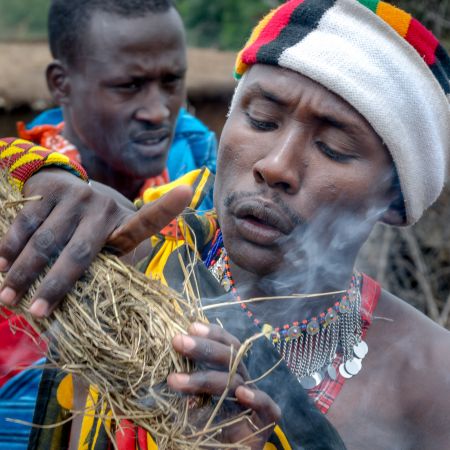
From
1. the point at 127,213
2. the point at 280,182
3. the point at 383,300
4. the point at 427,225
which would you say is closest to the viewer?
the point at 127,213

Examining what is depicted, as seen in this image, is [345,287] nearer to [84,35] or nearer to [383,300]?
[383,300]

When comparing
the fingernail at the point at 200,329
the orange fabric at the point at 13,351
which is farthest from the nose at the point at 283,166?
the orange fabric at the point at 13,351

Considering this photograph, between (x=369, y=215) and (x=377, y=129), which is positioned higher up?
(x=377, y=129)

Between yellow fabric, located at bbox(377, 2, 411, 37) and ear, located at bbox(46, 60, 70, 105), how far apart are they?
2.71 meters

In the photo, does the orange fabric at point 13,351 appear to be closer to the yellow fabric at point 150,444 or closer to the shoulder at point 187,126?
the yellow fabric at point 150,444

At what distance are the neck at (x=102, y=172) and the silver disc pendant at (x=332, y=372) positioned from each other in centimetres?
234

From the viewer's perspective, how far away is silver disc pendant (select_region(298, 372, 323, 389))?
2.26 meters

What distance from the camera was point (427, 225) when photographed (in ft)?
19.8

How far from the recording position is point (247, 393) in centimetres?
168

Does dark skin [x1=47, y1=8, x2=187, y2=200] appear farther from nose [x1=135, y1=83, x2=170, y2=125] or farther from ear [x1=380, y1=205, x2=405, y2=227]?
ear [x1=380, y1=205, x2=405, y2=227]

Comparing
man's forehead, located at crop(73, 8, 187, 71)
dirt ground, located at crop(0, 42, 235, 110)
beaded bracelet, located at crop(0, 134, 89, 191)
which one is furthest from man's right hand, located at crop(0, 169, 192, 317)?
dirt ground, located at crop(0, 42, 235, 110)

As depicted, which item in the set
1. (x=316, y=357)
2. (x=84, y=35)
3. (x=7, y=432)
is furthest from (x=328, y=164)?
(x=84, y=35)

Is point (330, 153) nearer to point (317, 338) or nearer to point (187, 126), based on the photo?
point (317, 338)

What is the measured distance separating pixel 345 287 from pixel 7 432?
1.33 m
